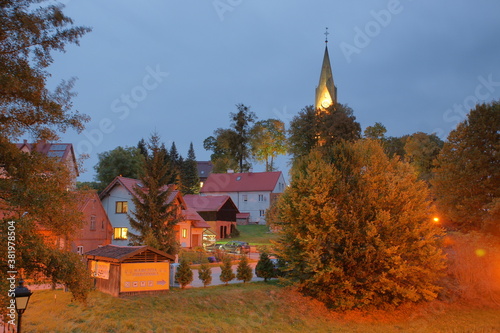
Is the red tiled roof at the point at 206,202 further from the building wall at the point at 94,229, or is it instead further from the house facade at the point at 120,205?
the building wall at the point at 94,229

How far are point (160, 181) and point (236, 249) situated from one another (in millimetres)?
15854

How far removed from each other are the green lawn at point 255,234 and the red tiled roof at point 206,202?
4784mm

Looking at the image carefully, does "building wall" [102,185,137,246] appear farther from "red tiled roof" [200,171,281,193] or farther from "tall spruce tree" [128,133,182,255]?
"red tiled roof" [200,171,281,193]

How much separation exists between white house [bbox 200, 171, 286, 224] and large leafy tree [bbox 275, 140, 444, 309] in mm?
42519

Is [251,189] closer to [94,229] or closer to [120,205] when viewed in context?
[120,205]

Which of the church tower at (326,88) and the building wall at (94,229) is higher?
the church tower at (326,88)

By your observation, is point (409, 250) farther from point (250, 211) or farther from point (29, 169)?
point (250, 211)

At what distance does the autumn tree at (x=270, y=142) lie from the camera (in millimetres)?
76875

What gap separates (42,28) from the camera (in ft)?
37.0

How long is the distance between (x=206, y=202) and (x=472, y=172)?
3363 centimetres

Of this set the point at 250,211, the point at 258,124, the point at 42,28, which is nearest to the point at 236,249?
the point at 250,211

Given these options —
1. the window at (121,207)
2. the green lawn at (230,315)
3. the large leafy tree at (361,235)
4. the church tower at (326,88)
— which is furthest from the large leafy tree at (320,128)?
the green lawn at (230,315)

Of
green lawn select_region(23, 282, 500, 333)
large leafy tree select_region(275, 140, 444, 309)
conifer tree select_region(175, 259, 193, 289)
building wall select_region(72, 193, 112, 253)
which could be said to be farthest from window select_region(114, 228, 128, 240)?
large leafy tree select_region(275, 140, 444, 309)

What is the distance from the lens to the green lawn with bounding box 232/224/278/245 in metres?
49.4
